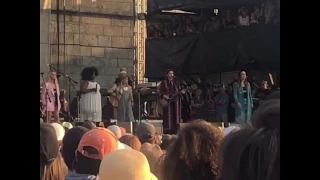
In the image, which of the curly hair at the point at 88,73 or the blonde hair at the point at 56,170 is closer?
the curly hair at the point at 88,73

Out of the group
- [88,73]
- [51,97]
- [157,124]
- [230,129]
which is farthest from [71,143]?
[230,129]

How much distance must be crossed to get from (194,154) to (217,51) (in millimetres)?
425

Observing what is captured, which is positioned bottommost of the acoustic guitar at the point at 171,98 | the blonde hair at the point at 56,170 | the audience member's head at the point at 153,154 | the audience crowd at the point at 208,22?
the blonde hair at the point at 56,170

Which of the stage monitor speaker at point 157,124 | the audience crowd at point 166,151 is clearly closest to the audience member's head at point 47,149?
the audience crowd at point 166,151

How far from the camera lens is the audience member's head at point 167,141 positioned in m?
2.78

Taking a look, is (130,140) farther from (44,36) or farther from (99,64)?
(44,36)

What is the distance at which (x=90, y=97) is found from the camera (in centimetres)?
291

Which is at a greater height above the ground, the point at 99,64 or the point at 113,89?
the point at 99,64

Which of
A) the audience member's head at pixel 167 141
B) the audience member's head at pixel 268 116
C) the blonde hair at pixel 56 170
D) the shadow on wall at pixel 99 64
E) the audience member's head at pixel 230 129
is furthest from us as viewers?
the blonde hair at pixel 56 170

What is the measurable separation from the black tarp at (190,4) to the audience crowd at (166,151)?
1.27 feet

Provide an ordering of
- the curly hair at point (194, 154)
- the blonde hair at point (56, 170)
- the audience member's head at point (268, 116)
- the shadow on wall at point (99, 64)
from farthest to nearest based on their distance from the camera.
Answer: the blonde hair at point (56, 170)
the shadow on wall at point (99, 64)
the curly hair at point (194, 154)
the audience member's head at point (268, 116)

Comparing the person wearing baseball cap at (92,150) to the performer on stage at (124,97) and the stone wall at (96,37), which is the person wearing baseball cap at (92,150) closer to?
the performer on stage at (124,97)

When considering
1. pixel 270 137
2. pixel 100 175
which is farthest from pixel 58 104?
pixel 270 137
